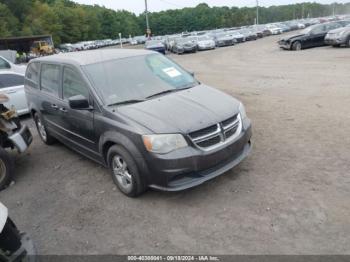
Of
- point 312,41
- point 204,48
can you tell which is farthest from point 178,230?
point 204,48

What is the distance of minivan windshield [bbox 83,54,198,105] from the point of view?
14.2ft

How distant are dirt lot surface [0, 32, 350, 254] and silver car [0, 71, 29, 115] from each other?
3091 millimetres

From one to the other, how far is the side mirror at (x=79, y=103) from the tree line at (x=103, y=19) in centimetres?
6669

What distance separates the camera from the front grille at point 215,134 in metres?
3.71

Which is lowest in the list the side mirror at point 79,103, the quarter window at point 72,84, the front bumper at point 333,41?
the front bumper at point 333,41

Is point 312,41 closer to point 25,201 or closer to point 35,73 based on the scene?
point 35,73

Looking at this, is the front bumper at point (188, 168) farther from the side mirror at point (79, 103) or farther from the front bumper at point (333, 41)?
the front bumper at point (333, 41)

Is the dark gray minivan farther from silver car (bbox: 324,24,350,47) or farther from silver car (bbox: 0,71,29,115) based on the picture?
silver car (bbox: 324,24,350,47)

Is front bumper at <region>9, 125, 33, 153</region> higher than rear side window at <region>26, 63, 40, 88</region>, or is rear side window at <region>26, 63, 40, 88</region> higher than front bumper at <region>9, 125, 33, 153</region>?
rear side window at <region>26, 63, 40, 88</region>

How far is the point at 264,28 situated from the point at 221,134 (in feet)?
150

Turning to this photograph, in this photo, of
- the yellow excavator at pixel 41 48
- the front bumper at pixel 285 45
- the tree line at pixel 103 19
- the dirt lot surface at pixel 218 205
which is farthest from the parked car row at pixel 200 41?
the tree line at pixel 103 19

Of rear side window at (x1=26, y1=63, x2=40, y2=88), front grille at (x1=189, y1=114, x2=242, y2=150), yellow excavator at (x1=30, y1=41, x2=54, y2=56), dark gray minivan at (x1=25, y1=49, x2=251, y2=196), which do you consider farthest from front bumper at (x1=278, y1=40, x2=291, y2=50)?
yellow excavator at (x1=30, y1=41, x2=54, y2=56)

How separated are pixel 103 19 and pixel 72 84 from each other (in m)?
97.4

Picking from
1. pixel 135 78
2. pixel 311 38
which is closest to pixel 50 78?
pixel 135 78
